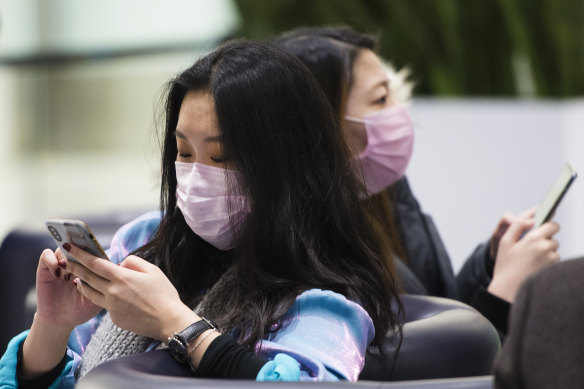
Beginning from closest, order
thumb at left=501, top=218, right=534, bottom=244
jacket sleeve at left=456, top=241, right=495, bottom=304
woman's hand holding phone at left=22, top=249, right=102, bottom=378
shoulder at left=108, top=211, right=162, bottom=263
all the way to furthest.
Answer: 1. woman's hand holding phone at left=22, top=249, right=102, bottom=378
2. shoulder at left=108, top=211, right=162, bottom=263
3. thumb at left=501, top=218, right=534, bottom=244
4. jacket sleeve at left=456, top=241, right=495, bottom=304

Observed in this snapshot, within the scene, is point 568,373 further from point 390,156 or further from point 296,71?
point 390,156

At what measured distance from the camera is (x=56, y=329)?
55.6 inches

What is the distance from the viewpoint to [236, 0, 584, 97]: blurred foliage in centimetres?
364

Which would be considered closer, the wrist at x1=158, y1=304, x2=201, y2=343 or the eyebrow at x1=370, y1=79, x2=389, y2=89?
the wrist at x1=158, y1=304, x2=201, y2=343

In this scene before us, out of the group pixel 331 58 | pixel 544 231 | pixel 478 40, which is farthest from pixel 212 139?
pixel 478 40

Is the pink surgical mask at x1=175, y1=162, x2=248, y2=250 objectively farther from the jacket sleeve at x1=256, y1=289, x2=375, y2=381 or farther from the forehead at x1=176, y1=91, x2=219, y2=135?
the jacket sleeve at x1=256, y1=289, x2=375, y2=381

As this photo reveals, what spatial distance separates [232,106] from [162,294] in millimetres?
275

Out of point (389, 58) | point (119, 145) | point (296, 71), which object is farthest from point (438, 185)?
point (119, 145)

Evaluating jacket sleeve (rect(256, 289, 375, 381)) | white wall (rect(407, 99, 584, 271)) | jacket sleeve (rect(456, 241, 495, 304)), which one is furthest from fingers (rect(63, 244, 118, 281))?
white wall (rect(407, 99, 584, 271))

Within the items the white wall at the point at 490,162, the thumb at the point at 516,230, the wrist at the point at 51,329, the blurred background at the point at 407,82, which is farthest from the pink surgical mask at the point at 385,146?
the white wall at the point at 490,162

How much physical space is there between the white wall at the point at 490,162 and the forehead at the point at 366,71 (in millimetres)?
1379

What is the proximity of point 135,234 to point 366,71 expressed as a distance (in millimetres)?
608

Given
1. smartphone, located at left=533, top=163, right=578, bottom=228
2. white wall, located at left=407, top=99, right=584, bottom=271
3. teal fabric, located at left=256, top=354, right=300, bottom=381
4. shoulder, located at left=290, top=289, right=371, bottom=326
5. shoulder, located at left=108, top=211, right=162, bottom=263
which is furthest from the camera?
white wall, located at left=407, top=99, right=584, bottom=271

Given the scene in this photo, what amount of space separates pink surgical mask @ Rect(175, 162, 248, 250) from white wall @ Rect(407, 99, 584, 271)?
6.38ft
